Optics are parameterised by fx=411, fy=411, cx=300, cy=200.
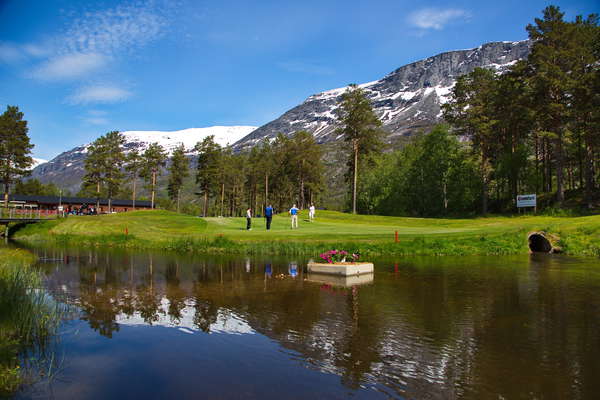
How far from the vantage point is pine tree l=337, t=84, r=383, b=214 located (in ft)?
247

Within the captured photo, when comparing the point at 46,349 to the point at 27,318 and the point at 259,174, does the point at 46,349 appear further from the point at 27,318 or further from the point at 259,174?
the point at 259,174

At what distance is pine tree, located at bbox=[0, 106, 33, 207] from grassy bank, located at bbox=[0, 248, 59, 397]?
93.1 m

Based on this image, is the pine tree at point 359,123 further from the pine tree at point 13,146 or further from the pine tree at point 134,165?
the pine tree at point 13,146

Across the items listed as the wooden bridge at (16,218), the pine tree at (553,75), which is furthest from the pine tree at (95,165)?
the pine tree at (553,75)

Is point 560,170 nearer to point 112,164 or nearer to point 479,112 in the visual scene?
point 479,112

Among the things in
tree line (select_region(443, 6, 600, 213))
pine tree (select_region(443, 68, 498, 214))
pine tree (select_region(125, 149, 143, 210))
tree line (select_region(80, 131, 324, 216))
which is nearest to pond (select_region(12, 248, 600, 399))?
tree line (select_region(443, 6, 600, 213))

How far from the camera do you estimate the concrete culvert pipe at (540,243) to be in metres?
34.8

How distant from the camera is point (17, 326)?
10.4 meters

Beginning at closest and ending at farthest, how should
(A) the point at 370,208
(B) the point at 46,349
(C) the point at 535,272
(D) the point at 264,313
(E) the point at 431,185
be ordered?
(B) the point at 46,349
(D) the point at 264,313
(C) the point at 535,272
(E) the point at 431,185
(A) the point at 370,208

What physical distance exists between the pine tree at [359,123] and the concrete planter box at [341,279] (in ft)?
178

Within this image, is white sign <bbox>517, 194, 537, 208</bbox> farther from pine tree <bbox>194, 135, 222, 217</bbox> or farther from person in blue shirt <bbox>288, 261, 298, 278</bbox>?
pine tree <bbox>194, 135, 222, 217</bbox>

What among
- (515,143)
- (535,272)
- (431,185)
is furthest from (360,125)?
(535,272)

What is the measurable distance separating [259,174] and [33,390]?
104 m

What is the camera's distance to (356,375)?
328 inches
